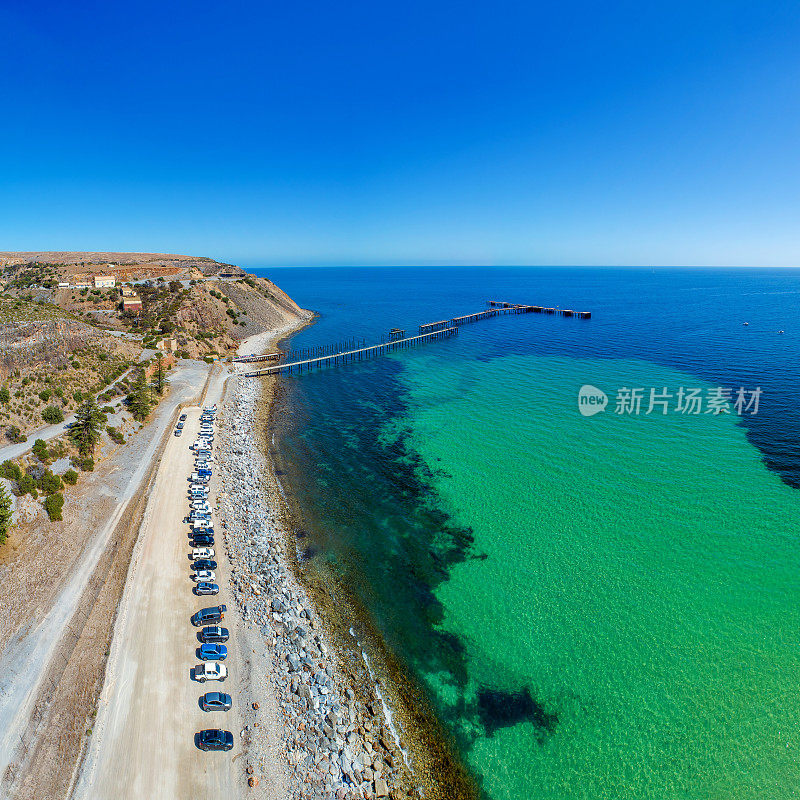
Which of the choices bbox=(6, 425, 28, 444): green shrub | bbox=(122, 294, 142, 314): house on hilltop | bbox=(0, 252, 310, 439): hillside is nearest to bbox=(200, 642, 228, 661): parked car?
bbox=(6, 425, 28, 444): green shrub

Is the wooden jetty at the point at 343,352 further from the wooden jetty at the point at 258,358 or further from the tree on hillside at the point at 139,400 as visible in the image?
the tree on hillside at the point at 139,400

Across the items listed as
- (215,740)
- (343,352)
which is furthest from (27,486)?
(343,352)

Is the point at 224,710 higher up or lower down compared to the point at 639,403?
lower down

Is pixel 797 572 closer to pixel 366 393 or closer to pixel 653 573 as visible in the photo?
pixel 653 573

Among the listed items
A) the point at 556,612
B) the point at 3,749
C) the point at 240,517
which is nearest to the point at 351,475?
the point at 240,517

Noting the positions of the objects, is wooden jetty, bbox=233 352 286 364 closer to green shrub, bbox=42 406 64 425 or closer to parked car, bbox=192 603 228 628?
green shrub, bbox=42 406 64 425

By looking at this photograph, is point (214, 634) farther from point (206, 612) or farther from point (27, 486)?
point (27, 486)

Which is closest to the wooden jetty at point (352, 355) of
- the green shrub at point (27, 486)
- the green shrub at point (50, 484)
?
the green shrub at point (50, 484)

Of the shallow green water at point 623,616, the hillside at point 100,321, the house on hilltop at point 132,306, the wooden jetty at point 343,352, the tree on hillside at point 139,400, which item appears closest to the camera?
the shallow green water at point 623,616
